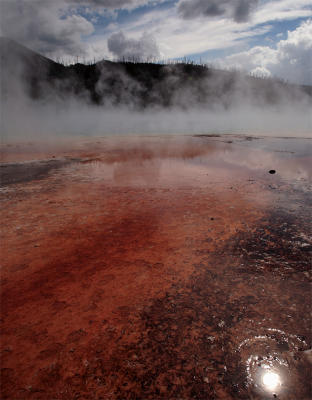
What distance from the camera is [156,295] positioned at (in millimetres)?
1857

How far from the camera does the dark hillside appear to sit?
44.8 m

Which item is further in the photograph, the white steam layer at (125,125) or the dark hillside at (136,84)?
the dark hillside at (136,84)

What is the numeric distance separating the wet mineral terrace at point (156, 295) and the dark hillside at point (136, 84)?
41.7 metres

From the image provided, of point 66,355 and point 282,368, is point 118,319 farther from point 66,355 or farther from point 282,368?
point 282,368

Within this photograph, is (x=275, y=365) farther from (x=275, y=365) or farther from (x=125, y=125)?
(x=125, y=125)

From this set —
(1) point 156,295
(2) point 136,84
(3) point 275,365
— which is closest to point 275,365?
(3) point 275,365

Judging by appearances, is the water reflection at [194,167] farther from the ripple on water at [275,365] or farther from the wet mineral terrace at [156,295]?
the ripple on water at [275,365]

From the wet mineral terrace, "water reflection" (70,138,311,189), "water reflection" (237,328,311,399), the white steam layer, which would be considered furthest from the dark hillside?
"water reflection" (237,328,311,399)

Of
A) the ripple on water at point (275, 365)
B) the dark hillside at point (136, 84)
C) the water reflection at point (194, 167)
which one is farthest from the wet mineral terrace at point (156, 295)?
the dark hillside at point (136, 84)

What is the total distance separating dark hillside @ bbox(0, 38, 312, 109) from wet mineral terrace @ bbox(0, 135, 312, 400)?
41743mm

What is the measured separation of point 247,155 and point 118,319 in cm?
681

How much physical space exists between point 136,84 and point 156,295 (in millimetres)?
58512

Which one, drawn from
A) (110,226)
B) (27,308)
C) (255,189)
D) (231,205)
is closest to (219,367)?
(27,308)

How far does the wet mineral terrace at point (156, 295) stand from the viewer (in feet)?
4.29
